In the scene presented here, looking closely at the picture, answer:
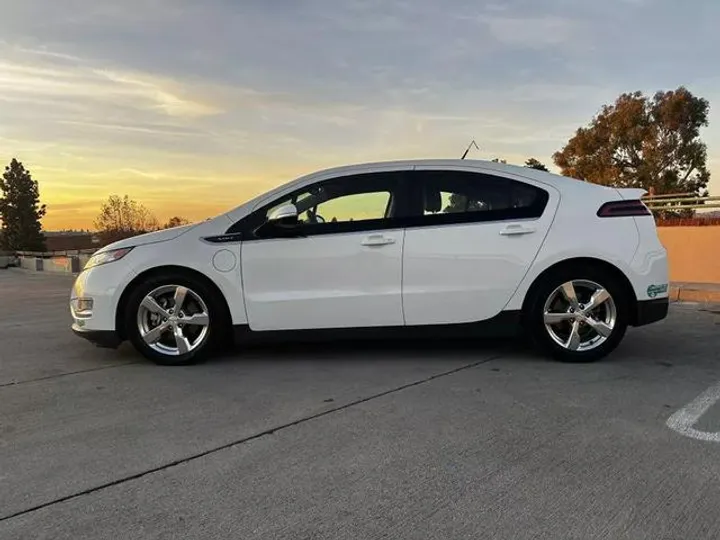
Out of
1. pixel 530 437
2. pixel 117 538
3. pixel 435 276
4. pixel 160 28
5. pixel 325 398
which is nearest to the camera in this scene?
pixel 117 538

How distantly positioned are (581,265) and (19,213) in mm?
64298

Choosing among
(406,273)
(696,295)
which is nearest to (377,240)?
(406,273)

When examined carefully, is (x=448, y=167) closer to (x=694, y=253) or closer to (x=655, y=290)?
(x=655, y=290)

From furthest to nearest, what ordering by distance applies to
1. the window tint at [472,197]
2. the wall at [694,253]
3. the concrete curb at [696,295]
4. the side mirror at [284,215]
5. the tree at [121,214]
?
the tree at [121,214]
the wall at [694,253]
the concrete curb at [696,295]
the window tint at [472,197]
the side mirror at [284,215]

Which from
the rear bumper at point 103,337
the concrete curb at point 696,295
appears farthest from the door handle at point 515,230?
the concrete curb at point 696,295

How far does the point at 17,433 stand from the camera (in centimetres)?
342

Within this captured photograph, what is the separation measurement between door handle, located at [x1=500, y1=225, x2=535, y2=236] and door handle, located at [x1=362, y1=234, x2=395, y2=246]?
93cm

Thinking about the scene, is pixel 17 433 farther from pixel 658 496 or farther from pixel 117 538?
pixel 658 496

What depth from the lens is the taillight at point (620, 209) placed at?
483cm

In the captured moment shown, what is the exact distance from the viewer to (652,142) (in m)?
27.7

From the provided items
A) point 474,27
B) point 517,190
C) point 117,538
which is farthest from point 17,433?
point 474,27

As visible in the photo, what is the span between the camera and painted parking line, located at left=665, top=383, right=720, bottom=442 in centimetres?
326

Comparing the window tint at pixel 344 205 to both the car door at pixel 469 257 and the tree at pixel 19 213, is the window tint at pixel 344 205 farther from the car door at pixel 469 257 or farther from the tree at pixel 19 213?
the tree at pixel 19 213

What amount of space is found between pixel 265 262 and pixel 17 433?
7.00 feet
